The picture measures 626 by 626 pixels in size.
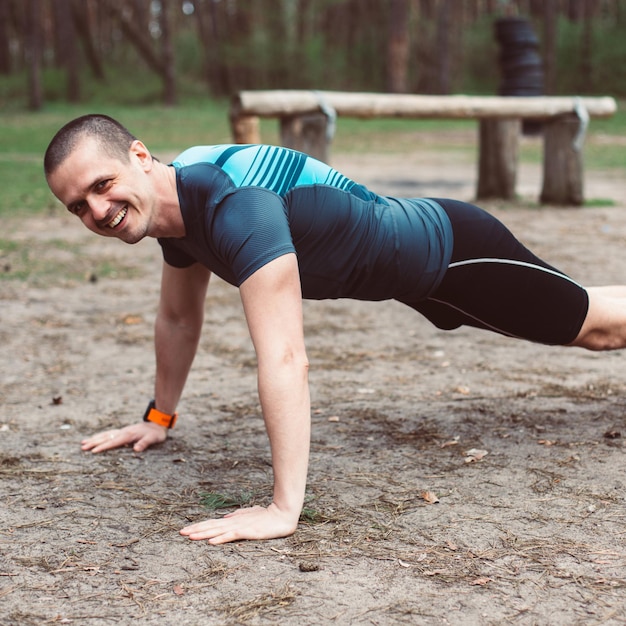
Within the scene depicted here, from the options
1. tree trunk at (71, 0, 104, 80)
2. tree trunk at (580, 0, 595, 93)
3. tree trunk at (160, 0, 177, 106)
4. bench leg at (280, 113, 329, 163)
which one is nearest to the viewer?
bench leg at (280, 113, 329, 163)

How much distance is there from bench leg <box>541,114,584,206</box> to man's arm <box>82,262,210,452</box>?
22.0 ft

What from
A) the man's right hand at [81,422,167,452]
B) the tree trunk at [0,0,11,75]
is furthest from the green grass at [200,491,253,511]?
the tree trunk at [0,0,11,75]

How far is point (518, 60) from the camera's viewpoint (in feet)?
56.7

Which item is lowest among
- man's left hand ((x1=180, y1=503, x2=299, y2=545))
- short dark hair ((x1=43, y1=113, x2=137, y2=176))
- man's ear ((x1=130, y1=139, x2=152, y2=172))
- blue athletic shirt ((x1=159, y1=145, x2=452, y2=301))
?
man's left hand ((x1=180, y1=503, x2=299, y2=545))

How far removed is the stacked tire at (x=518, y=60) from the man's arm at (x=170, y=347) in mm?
14845

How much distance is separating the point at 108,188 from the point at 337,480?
117 centimetres

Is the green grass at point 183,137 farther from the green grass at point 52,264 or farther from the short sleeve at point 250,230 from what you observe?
the short sleeve at point 250,230

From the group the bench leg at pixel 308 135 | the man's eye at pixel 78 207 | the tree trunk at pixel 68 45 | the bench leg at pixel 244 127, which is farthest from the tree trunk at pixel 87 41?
the man's eye at pixel 78 207

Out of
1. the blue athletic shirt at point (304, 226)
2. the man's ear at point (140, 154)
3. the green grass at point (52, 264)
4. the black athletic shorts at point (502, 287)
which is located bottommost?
the green grass at point (52, 264)

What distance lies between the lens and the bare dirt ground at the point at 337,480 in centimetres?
227

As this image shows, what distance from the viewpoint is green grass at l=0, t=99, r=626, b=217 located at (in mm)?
11203

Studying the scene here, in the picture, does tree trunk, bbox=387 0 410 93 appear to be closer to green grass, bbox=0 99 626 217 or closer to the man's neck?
green grass, bbox=0 99 626 217

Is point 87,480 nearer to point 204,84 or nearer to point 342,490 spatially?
point 342,490

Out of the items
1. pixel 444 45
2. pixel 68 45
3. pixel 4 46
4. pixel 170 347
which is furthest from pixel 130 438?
pixel 4 46
